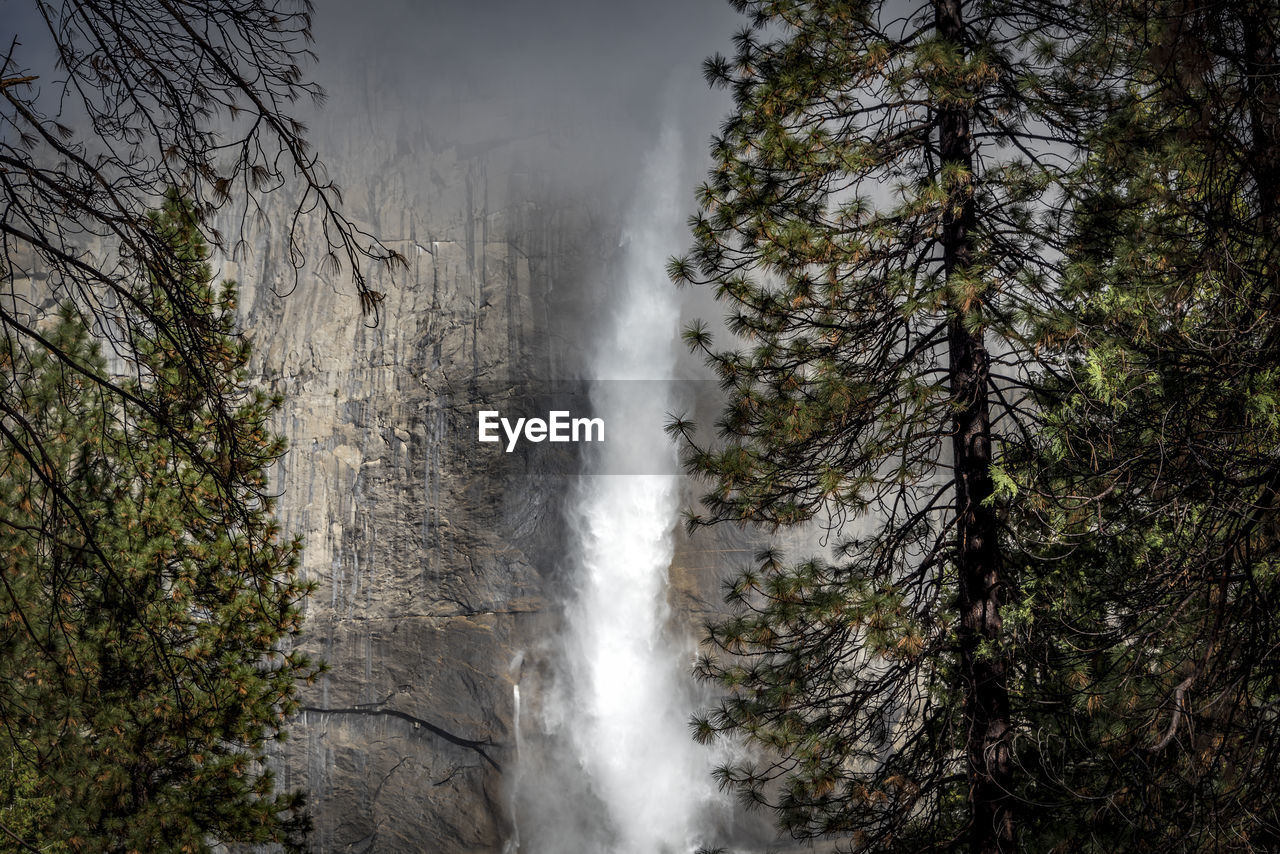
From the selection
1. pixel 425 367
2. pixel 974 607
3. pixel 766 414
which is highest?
pixel 425 367

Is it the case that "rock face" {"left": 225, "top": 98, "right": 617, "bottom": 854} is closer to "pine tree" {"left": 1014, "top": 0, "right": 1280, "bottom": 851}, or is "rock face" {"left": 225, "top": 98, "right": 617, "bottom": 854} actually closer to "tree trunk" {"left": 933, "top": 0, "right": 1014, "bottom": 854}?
"tree trunk" {"left": 933, "top": 0, "right": 1014, "bottom": 854}

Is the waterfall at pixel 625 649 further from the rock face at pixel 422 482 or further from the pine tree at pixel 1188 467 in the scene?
the pine tree at pixel 1188 467

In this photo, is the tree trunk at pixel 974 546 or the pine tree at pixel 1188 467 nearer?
the pine tree at pixel 1188 467

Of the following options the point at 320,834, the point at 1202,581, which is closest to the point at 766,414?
the point at 1202,581

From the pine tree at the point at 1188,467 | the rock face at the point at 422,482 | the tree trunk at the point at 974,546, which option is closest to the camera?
the pine tree at the point at 1188,467

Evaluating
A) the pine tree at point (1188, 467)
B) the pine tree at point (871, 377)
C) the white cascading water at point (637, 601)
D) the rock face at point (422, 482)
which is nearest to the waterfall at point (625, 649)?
the white cascading water at point (637, 601)

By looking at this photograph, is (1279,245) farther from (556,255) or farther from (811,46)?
(556,255)

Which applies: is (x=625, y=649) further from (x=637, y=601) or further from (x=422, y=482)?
(x=422, y=482)
